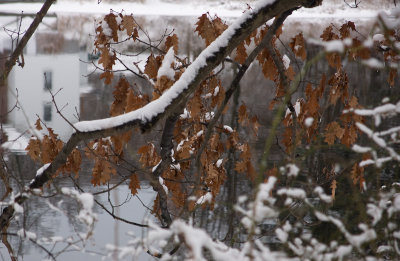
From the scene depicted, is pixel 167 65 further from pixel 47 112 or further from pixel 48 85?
pixel 48 85

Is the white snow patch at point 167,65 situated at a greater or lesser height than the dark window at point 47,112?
lesser

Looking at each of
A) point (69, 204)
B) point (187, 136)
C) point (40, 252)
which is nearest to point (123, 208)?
point (69, 204)

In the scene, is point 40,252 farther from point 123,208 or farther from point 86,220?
point 86,220

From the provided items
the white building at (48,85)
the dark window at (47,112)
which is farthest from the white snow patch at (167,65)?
the dark window at (47,112)

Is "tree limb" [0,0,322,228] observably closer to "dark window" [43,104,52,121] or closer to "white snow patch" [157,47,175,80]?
"white snow patch" [157,47,175,80]

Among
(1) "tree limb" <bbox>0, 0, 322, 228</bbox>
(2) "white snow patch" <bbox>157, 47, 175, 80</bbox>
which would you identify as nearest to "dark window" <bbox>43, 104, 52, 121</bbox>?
(2) "white snow patch" <bbox>157, 47, 175, 80</bbox>

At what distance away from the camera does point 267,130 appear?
11.4 metres

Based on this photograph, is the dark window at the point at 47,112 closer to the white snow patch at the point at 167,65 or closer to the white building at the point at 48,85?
the white building at the point at 48,85

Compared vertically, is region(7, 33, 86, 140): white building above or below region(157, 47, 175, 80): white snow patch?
above

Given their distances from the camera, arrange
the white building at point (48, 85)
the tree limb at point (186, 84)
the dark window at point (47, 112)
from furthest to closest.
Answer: the dark window at point (47, 112), the white building at point (48, 85), the tree limb at point (186, 84)

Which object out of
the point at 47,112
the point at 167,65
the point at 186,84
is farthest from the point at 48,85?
the point at 186,84

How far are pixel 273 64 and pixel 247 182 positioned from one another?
4951 mm

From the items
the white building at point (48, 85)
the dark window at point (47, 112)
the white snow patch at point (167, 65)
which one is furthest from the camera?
the dark window at point (47, 112)

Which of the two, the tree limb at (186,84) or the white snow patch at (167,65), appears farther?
the white snow patch at (167,65)
